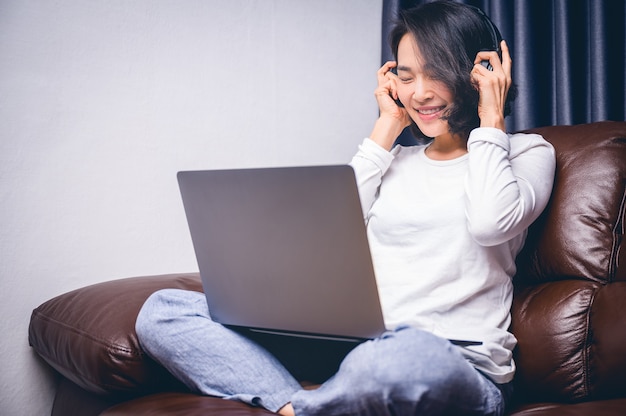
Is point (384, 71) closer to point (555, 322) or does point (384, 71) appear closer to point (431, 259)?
point (431, 259)

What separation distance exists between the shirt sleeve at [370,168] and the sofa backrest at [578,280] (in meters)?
0.34

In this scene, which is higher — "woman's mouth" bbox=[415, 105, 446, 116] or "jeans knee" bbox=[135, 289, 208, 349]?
"woman's mouth" bbox=[415, 105, 446, 116]

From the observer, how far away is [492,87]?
1209 millimetres

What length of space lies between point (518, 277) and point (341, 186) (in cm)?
61

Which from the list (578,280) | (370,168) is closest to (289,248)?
(370,168)

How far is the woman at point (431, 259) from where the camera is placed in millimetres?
848

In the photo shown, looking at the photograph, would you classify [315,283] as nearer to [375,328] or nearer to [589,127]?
[375,328]

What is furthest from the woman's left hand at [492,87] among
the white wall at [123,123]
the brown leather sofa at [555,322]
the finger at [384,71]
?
the white wall at [123,123]

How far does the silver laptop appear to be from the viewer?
869 mm

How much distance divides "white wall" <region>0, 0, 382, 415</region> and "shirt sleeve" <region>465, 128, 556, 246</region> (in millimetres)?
800

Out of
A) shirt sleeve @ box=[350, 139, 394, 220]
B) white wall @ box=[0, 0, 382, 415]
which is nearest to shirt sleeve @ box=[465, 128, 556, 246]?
shirt sleeve @ box=[350, 139, 394, 220]

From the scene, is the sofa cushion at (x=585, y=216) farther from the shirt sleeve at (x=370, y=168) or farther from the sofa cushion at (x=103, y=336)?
the sofa cushion at (x=103, y=336)

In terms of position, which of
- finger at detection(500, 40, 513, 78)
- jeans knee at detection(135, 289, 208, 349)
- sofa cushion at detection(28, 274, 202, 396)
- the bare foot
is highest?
finger at detection(500, 40, 513, 78)

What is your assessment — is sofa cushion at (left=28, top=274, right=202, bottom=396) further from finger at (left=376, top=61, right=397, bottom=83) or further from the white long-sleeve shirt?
finger at (left=376, top=61, right=397, bottom=83)
